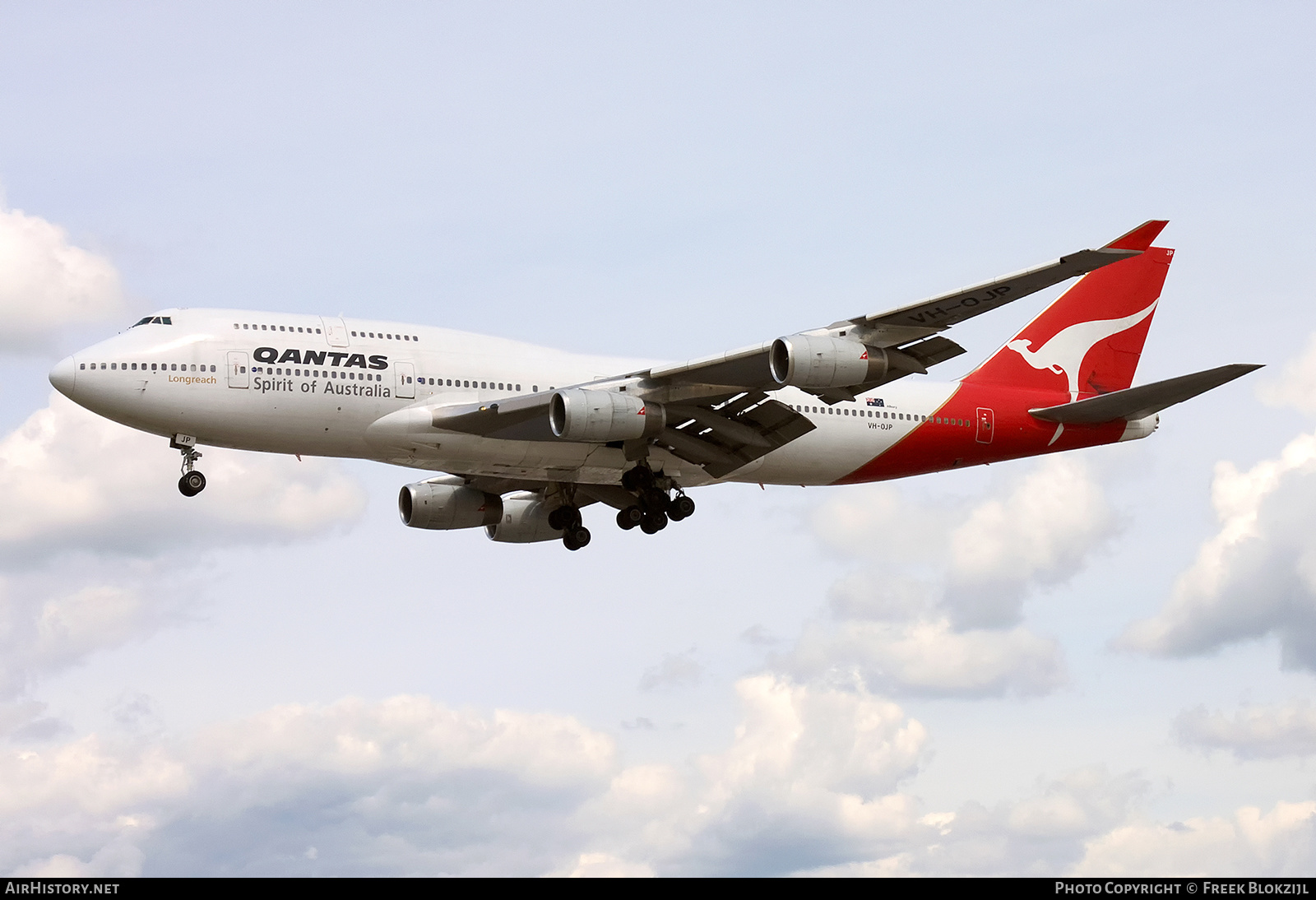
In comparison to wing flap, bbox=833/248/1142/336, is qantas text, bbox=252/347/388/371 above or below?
above

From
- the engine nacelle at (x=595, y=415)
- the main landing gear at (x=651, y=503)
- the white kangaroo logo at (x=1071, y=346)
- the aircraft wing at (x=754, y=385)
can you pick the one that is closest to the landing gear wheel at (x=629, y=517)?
the main landing gear at (x=651, y=503)

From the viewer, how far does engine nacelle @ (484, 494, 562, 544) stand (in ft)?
149

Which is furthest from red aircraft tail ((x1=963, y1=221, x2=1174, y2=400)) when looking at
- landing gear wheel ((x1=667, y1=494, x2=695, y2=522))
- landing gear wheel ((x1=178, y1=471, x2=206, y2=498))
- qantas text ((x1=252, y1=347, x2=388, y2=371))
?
landing gear wheel ((x1=178, y1=471, x2=206, y2=498))

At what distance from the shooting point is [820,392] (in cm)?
3503

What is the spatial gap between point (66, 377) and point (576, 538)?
14.7 metres

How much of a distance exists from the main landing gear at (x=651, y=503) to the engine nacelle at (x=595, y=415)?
3199 millimetres

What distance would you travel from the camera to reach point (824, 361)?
33906 mm

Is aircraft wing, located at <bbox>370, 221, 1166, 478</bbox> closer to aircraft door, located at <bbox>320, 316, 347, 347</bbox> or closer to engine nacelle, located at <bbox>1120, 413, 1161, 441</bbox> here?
aircraft door, located at <bbox>320, 316, 347, 347</bbox>

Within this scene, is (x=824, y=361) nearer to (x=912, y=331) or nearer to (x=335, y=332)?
(x=912, y=331)

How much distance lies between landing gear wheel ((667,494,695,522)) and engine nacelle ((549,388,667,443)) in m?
4.33

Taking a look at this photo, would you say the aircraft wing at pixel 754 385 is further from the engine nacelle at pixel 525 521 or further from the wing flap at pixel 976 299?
the engine nacelle at pixel 525 521

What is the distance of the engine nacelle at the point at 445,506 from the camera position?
43719mm

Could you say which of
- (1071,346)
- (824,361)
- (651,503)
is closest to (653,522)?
(651,503)
